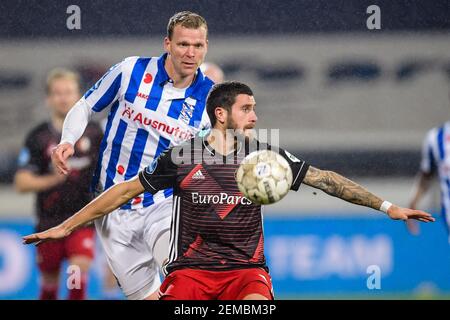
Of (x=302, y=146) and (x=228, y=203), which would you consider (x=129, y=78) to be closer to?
(x=228, y=203)

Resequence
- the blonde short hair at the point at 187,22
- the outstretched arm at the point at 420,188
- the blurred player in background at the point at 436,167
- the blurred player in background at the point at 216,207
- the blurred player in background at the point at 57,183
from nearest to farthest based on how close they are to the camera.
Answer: the blurred player in background at the point at 216,207 → the blonde short hair at the point at 187,22 → the blurred player in background at the point at 57,183 → the outstretched arm at the point at 420,188 → the blurred player in background at the point at 436,167

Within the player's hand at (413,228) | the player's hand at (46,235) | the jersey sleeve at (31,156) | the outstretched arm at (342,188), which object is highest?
the jersey sleeve at (31,156)

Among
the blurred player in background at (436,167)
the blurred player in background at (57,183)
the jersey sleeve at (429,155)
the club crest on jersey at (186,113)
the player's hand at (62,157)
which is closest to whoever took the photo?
the player's hand at (62,157)

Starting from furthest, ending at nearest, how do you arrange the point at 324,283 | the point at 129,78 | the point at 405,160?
the point at 405,160
the point at 324,283
the point at 129,78

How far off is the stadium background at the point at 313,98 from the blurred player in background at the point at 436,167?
171 millimetres

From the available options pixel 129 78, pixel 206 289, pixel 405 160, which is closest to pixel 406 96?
pixel 405 160

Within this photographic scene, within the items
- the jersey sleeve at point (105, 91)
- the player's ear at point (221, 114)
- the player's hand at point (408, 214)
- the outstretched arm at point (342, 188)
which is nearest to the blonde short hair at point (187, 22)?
the jersey sleeve at point (105, 91)

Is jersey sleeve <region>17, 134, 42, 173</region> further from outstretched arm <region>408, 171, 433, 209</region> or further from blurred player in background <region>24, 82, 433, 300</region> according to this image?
outstretched arm <region>408, 171, 433, 209</region>

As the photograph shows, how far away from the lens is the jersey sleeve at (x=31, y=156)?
6668 millimetres

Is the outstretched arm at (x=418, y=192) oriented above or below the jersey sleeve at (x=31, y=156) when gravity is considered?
below

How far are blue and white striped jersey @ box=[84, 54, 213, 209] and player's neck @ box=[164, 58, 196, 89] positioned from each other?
0.02 meters

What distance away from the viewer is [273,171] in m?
4.84

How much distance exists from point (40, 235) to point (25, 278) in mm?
2295

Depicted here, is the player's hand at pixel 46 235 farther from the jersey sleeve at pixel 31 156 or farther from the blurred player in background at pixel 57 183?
the jersey sleeve at pixel 31 156
